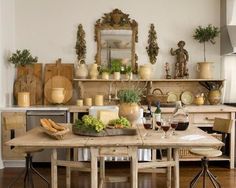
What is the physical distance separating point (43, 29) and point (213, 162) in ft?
10.9

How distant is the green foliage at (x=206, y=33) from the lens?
18.3ft

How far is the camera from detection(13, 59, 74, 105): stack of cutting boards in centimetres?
571

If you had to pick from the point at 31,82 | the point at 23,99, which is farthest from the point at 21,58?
the point at 23,99

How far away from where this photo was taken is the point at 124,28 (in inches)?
227

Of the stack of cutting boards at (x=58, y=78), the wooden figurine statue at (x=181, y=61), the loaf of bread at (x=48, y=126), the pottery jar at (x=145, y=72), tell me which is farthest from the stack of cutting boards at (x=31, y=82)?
the loaf of bread at (x=48, y=126)

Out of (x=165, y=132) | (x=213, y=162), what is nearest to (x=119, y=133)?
(x=165, y=132)

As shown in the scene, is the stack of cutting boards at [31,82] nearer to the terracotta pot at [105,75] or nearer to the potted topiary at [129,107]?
the terracotta pot at [105,75]

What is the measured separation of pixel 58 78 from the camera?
18.8ft

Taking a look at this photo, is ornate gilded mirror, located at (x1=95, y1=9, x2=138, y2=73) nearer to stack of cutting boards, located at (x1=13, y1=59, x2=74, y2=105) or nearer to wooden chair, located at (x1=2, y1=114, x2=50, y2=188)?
stack of cutting boards, located at (x1=13, y1=59, x2=74, y2=105)

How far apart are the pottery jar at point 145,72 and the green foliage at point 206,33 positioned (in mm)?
913

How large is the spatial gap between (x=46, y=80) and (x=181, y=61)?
2.14 metres

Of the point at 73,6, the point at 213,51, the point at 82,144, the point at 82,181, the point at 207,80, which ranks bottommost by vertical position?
the point at 82,181

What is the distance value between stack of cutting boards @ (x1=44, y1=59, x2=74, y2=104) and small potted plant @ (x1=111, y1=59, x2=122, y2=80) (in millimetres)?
651

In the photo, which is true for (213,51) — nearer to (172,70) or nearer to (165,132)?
(172,70)
